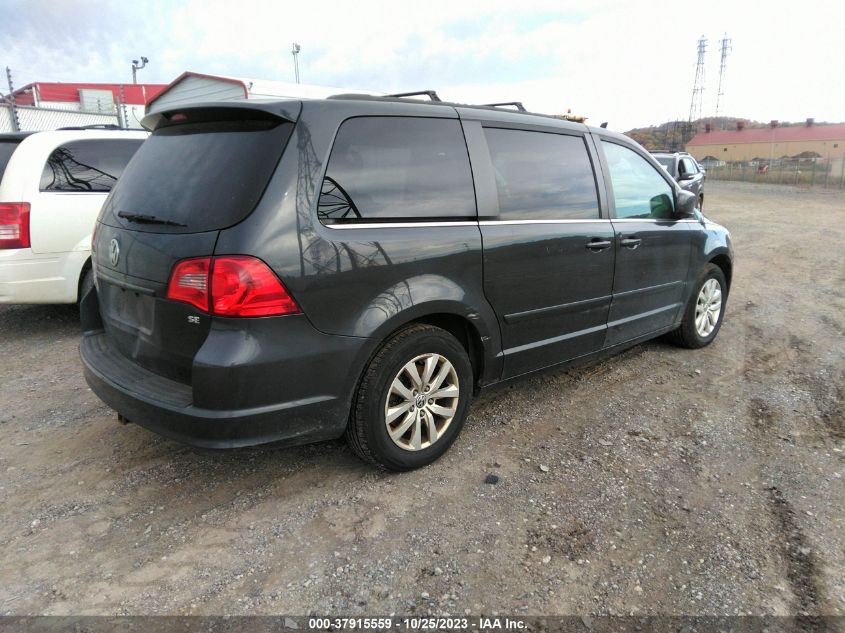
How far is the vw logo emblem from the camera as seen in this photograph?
9.45 feet

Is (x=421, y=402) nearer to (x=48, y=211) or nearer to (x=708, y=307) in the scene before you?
(x=708, y=307)

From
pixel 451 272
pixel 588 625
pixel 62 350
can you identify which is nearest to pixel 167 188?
pixel 451 272

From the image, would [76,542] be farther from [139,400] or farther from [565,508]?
[565,508]

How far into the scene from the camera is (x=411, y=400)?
3.01 m

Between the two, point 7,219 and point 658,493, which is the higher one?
point 7,219

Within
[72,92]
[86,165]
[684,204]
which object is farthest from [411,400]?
[72,92]

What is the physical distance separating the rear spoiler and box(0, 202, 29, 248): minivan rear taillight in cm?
271

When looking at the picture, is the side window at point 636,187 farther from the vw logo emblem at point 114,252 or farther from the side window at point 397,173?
the vw logo emblem at point 114,252

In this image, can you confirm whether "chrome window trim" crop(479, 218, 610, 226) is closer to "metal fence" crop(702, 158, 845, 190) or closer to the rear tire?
the rear tire

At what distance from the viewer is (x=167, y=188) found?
278cm

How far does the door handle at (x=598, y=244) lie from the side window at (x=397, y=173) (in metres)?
0.96

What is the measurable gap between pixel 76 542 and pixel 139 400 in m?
0.64

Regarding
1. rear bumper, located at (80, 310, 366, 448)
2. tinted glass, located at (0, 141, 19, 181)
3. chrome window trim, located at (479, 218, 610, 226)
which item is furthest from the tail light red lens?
tinted glass, located at (0, 141, 19, 181)

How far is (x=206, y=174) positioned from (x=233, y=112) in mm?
317
